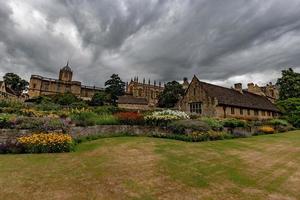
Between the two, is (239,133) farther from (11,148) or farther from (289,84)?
(289,84)

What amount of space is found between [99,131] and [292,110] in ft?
112

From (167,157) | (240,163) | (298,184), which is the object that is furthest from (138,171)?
(298,184)

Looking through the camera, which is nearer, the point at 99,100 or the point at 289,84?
the point at 289,84

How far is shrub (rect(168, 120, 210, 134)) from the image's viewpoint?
593 inches

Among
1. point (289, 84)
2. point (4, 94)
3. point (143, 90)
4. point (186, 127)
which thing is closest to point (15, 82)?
point (4, 94)

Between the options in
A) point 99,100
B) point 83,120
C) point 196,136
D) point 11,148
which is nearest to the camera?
point 11,148

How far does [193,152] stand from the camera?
9758mm

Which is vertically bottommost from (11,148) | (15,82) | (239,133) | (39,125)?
(11,148)

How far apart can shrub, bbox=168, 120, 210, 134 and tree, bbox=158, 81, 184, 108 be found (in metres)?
31.3

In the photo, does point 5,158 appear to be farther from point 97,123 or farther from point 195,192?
point 195,192

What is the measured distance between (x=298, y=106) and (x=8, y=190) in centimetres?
3832

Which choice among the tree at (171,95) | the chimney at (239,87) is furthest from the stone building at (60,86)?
the chimney at (239,87)

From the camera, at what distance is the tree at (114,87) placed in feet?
199

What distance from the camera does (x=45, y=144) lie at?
951 cm
